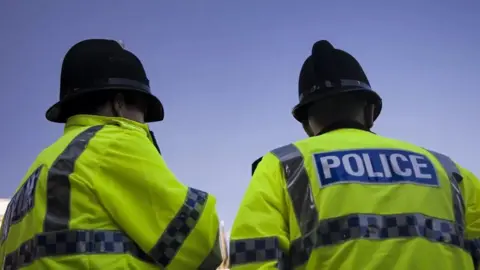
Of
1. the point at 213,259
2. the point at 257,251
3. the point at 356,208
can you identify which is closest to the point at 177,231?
the point at 213,259

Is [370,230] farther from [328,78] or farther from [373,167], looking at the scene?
[328,78]

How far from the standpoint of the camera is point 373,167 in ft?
9.04

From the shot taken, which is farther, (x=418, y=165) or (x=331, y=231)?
(x=418, y=165)

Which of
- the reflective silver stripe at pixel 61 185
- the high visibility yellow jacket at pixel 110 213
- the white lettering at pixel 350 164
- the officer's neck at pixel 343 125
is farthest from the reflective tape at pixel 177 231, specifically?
the officer's neck at pixel 343 125

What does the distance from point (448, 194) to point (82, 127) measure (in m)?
1.85

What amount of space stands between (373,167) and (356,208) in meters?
0.25

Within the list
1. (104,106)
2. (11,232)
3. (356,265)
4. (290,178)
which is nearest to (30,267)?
(11,232)

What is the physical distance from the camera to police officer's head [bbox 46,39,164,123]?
3156 mm

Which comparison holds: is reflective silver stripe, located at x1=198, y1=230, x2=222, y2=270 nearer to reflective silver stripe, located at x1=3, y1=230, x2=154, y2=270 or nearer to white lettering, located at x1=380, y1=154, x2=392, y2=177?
reflective silver stripe, located at x1=3, y1=230, x2=154, y2=270

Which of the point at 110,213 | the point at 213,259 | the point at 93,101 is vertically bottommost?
the point at 213,259

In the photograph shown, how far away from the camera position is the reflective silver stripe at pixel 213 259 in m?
2.75

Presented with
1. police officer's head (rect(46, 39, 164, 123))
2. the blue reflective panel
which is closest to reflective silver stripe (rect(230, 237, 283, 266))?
the blue reflective panel

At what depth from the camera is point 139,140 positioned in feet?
9.40

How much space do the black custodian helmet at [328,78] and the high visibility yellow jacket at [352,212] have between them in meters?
0.37
